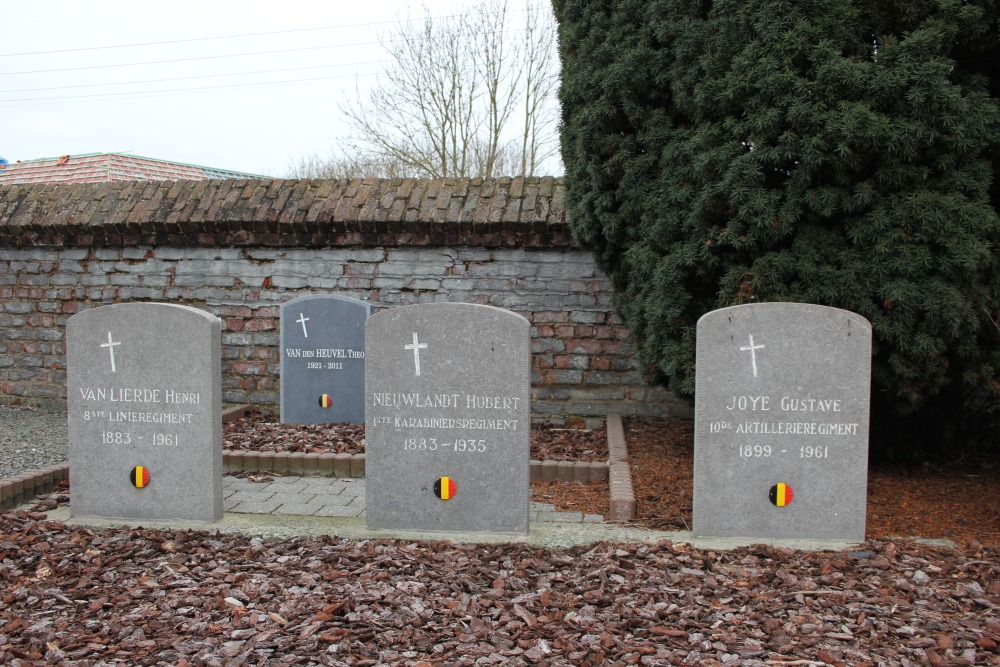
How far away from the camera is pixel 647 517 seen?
15.6 feet

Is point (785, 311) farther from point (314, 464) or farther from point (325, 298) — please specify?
point (325, 298)

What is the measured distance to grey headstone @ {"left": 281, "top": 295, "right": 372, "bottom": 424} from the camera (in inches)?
307

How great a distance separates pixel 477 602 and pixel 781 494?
6.19ft

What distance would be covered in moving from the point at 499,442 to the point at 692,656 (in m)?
1.76

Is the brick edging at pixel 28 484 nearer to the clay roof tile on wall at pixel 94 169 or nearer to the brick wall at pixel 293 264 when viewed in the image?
the brick wall at pixel 293 264

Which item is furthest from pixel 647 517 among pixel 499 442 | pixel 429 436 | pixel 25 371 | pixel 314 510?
pixel 25 371

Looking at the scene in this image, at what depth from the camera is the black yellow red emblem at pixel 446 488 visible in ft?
14.8

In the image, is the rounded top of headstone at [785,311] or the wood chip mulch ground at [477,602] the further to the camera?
the rounded top of headstone at [785,311]

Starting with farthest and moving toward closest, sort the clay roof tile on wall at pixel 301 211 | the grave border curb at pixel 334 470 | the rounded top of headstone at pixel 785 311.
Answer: the clay roof tile on wall at pixel 301 211 → the grave border curb at pixel 334 470 → the rounded top of headstone at pixel 785 311

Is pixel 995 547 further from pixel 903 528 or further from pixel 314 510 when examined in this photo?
pixel 314 510

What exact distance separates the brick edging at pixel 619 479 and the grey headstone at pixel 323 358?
265cm

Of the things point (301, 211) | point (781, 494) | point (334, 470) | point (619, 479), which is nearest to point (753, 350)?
point (781, 494)

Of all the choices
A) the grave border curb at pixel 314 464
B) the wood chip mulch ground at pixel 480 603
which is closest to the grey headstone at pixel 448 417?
the wood chip mulch ground at pixel 480 603

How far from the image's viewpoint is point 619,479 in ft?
17.1
